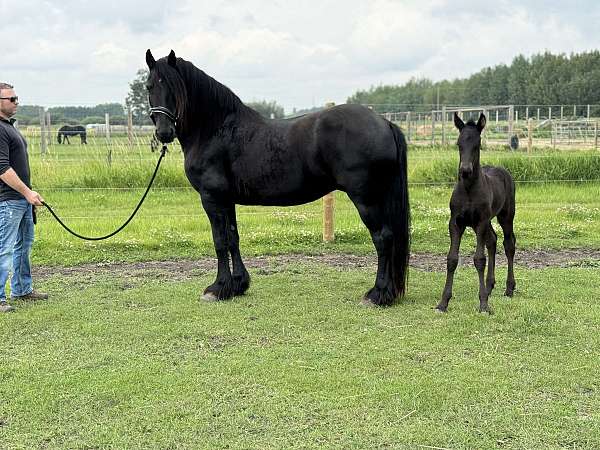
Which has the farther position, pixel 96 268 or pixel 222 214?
pixel 96 268

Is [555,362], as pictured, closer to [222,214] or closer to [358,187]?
[358,187]

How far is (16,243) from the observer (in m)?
6.22

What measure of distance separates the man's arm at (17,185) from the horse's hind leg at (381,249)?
2.94 metres

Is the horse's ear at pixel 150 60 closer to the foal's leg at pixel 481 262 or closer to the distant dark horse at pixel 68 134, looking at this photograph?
the foal's leg at pixel 481 262

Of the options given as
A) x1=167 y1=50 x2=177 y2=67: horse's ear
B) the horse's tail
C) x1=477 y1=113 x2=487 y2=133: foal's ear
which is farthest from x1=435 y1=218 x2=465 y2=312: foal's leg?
x1=167 y1=50 x2=177 y2=67: horse's ear

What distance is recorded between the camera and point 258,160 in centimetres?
624

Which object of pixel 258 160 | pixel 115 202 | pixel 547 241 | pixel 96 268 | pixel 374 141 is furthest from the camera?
pixel 115 202

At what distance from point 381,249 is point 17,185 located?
343cm

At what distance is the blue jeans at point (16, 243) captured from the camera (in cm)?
585

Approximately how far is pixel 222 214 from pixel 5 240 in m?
2.06

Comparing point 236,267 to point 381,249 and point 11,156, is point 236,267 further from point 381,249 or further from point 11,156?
point 11,156

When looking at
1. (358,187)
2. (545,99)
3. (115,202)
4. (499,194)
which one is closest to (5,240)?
(358,187)

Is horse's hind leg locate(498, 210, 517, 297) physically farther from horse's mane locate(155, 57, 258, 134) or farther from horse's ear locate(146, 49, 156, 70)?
horse's ear locate(146, 49, 156, 70)

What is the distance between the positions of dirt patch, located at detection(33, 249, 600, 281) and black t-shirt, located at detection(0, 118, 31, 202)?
1.69 meters
